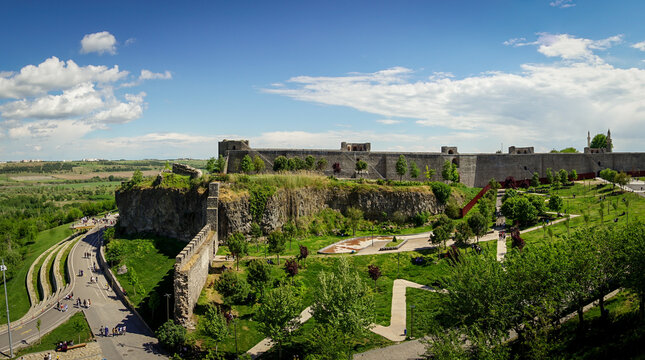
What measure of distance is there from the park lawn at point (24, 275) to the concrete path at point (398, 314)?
31.3 meters

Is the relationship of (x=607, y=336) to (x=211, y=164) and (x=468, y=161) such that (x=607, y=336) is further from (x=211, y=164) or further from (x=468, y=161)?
(x=211, y=164)

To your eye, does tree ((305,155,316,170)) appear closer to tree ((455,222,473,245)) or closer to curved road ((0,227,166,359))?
tree ((455,222,473,245))

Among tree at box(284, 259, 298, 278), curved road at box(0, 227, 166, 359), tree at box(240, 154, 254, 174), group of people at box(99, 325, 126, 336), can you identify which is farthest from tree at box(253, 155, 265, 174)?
group of people at box(99, 325, 126, 336)

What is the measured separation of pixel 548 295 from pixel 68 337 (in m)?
30.9

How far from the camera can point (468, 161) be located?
6431 centimetres

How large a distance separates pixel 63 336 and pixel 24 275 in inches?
934

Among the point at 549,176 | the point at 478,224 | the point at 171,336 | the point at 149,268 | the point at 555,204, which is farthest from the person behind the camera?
the point at 549,176

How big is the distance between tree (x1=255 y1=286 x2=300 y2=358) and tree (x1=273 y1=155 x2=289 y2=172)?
32.6 metres

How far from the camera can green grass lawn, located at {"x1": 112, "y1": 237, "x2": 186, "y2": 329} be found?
102ft

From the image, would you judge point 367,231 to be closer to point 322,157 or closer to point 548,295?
point 322,157

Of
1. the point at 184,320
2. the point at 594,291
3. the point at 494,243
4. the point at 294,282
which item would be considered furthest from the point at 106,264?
the point at 594,291

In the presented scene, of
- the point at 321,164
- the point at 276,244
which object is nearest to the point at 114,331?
the point at 276,244

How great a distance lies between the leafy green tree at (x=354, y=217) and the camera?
45603mm

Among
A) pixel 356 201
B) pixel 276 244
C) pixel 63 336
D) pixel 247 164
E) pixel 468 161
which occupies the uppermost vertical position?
pixel 468 161
